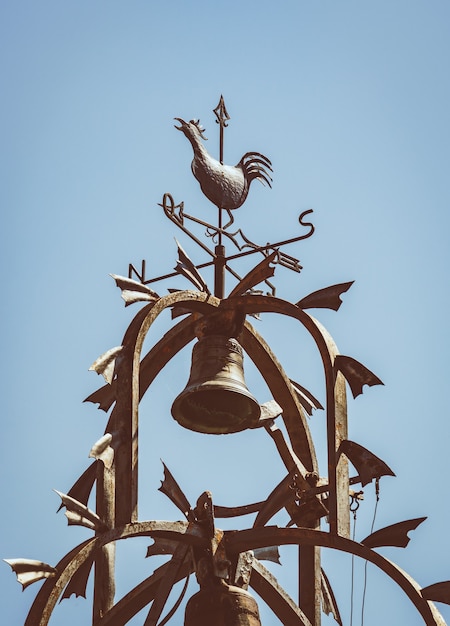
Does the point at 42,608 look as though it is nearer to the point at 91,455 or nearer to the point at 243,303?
the point at 91,455

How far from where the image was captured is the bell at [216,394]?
1193 centimetres

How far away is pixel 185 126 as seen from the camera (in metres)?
12.7

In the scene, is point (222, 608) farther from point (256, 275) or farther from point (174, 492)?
point (256, 275)

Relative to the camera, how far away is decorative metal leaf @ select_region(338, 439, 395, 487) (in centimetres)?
1054

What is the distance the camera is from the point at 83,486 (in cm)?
1134

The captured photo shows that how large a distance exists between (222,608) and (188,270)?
7.42 feet

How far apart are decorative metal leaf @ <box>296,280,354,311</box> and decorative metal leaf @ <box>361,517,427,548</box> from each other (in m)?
1.65

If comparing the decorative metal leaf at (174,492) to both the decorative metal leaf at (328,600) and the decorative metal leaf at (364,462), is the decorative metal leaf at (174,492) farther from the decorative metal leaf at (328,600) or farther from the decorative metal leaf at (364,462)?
the decorative metal leaf at (364,462)

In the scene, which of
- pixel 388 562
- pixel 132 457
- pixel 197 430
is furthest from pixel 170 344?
pixel 388 562

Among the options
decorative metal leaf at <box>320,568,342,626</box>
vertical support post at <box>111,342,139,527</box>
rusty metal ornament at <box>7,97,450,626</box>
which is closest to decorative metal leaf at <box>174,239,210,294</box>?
→ rusty metal ornament at <box>7,97,450,626</box>

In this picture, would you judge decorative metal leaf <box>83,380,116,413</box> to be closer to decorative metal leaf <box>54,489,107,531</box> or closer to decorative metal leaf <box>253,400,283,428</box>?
decorative metal leaf <box>253,400,283,428</box>

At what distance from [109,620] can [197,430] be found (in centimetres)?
163

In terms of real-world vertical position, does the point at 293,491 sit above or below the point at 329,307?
below

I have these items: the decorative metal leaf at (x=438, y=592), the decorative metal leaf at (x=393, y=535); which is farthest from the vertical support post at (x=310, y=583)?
the decorative metal leaf at (x=438, y=592)
